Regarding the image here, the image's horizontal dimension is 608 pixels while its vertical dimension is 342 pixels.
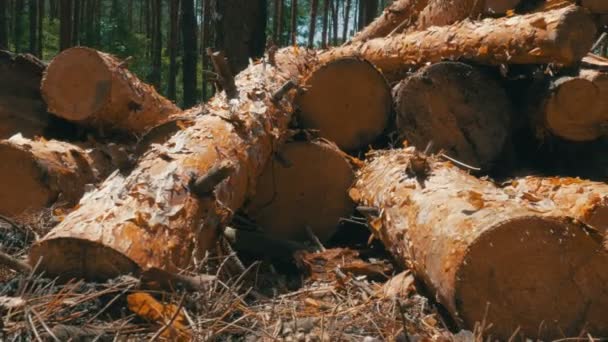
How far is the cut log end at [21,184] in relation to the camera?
4387 millimetres

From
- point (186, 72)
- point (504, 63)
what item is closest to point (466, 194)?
point (504, 63)

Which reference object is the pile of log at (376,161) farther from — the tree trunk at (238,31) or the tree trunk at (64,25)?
the tree trunk at (64,25)

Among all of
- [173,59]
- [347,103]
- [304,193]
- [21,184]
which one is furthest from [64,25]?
[304,193]

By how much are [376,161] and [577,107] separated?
1.27 meters

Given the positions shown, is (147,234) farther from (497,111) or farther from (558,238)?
(497,111)

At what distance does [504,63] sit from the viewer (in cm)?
448

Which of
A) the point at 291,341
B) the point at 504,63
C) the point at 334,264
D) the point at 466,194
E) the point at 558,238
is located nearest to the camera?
the point at 291,341

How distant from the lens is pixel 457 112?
182 inches

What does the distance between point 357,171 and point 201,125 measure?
1.24 m

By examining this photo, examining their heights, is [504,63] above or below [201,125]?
above

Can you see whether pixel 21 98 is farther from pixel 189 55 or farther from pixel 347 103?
pixel 189 55

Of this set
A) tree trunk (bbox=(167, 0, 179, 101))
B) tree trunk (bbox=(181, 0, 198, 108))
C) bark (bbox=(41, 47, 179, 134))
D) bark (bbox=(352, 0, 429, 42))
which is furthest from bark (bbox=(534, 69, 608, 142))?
tree trunk (bbox=(167, 0, 179, 101))

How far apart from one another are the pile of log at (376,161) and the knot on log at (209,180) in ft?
0.03

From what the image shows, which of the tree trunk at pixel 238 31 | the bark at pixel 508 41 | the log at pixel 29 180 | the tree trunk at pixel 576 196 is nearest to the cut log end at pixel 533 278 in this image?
the tree trunk at pixel 576 196
